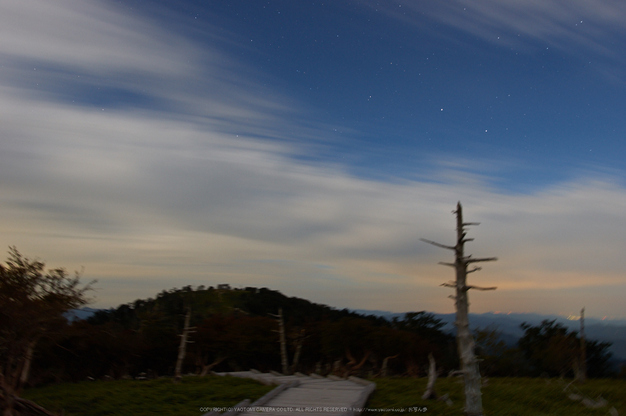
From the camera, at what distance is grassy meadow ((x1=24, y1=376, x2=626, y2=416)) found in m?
13.2

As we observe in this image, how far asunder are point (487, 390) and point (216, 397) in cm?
916

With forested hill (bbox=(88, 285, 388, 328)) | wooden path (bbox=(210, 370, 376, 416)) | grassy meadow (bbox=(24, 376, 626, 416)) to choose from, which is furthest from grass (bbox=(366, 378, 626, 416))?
forested hill (bbox=(88, 285, 388, 328))

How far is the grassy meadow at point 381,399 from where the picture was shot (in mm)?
13227

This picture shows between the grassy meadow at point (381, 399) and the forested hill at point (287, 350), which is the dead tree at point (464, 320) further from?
the forested hill at point (287, 350)

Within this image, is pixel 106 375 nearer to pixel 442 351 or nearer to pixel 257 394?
pixel 257 394

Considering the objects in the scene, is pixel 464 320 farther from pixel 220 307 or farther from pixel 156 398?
pixel 220 307

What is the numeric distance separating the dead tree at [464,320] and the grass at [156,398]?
636cm

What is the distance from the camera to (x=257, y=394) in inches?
589

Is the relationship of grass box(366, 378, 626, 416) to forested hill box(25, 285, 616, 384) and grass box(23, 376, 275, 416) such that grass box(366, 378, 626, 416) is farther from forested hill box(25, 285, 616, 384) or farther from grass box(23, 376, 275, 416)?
forested hill box(25, 285, 616, 384)

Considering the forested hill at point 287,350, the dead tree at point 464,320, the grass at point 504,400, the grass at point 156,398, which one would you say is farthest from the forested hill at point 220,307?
the dead tree at point 464,320

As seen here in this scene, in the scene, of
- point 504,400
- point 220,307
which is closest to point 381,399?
point 504,400

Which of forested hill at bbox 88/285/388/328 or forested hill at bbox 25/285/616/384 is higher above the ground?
forested hill at bbox 88/285/388/328

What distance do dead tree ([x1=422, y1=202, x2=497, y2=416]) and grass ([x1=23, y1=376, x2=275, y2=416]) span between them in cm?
636

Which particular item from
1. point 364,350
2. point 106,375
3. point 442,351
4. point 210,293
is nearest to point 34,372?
point 106,375
